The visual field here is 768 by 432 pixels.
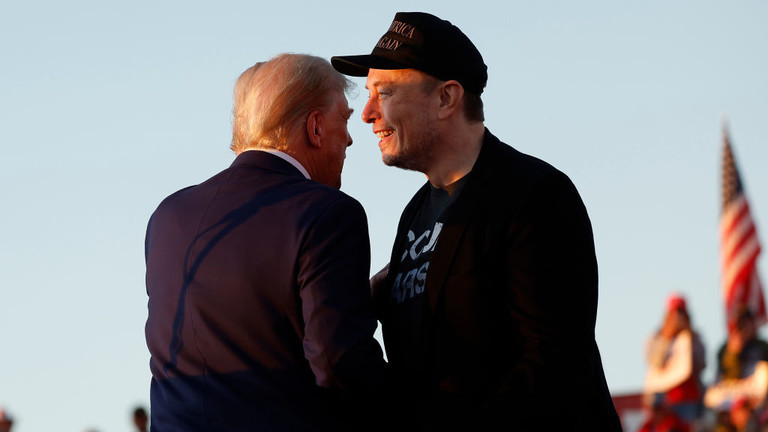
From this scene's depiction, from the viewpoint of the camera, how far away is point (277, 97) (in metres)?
3.95

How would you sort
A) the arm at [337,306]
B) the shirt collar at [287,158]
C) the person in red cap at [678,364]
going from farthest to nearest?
the person in red cap at [678,364], the shirt collar at [287,158], the arm at [337,306]

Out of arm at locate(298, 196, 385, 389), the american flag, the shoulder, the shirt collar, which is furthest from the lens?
the american flag

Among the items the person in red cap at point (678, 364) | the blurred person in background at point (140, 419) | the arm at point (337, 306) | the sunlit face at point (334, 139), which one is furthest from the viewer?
the blurred person in background at point (140, 419)

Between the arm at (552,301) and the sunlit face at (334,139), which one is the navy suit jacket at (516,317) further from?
the sunlit face at (334,139)

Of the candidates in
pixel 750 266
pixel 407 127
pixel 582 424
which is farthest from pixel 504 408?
pixel 750 266

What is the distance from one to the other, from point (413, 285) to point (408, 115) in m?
0.54

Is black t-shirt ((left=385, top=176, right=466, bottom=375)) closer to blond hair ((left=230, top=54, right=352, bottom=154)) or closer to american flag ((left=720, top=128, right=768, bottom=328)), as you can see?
blond hair ((left=230, top=54, right=352, bottom=154))

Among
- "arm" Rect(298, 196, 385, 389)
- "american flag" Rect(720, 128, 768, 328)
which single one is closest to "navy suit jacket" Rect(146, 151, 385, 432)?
"arm" Rect(298, 196, 385, 389)

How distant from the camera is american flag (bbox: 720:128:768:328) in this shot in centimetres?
1720

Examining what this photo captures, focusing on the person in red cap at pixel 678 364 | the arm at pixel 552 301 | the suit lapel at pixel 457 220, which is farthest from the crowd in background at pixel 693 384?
the arm at pixel 552 301

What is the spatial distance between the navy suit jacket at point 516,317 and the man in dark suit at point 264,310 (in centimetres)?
21

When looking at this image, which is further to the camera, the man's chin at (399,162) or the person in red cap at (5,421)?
the person in red cap at (5,421)

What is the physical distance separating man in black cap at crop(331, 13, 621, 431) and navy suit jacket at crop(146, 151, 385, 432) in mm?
222

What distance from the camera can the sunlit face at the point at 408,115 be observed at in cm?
415
